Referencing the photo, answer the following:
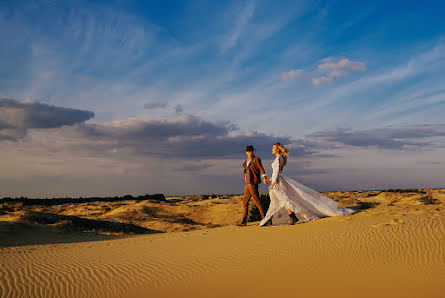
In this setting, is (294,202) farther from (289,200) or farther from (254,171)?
(254,171)

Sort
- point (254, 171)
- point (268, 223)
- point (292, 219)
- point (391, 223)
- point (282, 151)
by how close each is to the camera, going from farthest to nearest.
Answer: point (254, 171) → point (268, 223) → point (282, 151) → point (292, 219) → point (391, 223)

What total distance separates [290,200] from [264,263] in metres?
3.42

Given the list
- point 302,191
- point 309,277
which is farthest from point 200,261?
point 302,191

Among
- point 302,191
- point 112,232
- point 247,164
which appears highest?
point 247,164

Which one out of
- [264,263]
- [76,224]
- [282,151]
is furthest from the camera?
[76,224]

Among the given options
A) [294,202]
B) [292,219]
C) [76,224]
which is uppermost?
[294,202]

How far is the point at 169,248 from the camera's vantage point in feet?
24.4

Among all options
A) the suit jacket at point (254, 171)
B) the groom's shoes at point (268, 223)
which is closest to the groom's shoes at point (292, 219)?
the groom's shoes at point (268, 223)

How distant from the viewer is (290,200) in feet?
28.6

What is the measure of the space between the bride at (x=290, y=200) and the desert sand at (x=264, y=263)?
1.40 feet

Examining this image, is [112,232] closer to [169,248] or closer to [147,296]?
[169,248]

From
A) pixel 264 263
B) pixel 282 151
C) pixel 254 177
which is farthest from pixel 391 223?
pixel 254 177

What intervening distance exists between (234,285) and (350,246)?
255cm

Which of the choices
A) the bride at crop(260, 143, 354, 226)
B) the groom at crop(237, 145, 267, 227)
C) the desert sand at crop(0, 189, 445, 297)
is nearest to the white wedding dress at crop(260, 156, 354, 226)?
the bride at crop(260, 143, 354, 226)
